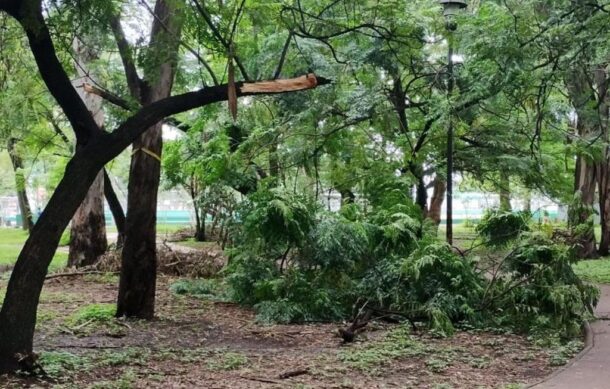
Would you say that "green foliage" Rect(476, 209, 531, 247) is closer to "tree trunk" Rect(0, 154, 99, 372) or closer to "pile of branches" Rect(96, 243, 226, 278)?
"pile of branches" Rect(96, 243, 226, 278)

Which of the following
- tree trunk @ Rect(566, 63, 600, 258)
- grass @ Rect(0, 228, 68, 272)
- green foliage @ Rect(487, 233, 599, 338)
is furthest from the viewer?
grass @ Rect(0, 228, 68, 272)

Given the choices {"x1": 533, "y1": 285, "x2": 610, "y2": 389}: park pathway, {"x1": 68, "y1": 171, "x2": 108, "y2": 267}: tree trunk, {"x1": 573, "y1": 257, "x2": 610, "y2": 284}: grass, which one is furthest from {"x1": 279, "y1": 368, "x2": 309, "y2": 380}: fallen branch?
{"x1": 68, "y1": 171, "x2": 108, "y2": 267}: tree trunk

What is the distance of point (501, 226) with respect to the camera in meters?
10.7

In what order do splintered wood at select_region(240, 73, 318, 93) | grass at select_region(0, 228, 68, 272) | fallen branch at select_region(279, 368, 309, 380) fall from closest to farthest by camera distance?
1. fallen branch at select_region(279, 368, 309, 380)
2. splintered wood at select_region(240, 73, 318, 93)
3. grass at select_region(0, 228, 68, 272)

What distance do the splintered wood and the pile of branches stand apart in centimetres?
864

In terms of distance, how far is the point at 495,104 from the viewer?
41.6 feet

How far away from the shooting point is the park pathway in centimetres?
597

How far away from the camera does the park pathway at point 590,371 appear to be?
5.97 metres

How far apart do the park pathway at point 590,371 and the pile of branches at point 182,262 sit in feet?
28.9

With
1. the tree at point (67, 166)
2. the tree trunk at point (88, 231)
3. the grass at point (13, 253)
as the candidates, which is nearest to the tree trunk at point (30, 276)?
the tree at point (67, 166)

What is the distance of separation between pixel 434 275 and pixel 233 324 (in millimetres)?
3172

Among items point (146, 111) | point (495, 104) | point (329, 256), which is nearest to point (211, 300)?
point (329, 256)

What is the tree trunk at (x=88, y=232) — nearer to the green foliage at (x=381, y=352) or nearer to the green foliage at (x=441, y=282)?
the green foliage at (x=441, y=282)

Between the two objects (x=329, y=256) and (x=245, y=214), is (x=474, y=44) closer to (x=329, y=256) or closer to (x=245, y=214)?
(x=329, y=256)
